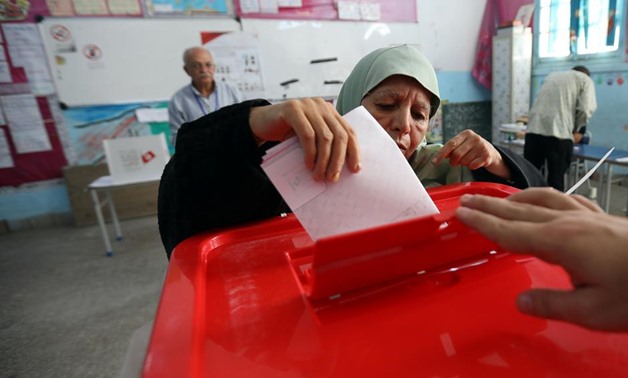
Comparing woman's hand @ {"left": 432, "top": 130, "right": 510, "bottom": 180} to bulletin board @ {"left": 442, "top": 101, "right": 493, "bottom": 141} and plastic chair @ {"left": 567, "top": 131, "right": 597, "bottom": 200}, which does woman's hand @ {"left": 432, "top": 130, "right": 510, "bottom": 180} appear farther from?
bulletin board @ {"left": 442, "top": 101, "right": 493, "bottom": 141}

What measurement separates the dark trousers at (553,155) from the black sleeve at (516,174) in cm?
257

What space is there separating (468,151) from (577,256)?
0.58 meters

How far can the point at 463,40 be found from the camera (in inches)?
198

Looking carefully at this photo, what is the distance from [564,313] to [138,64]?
4.15 m

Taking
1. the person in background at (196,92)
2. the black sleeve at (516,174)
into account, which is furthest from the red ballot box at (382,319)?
the person in background at (196,92)

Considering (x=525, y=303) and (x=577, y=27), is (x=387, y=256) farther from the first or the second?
(x=577, y=27)

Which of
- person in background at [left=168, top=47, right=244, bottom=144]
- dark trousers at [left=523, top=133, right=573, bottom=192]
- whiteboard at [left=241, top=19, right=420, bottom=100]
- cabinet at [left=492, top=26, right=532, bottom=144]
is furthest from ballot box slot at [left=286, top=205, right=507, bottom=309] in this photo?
cabinet at [left=492, top=26, right=532, bottom=144]

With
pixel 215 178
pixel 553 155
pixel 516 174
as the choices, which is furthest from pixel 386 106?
pixel 553 155

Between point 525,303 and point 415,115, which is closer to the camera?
point 525,303

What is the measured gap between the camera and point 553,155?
302 cm

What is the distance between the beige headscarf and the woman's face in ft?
0.07

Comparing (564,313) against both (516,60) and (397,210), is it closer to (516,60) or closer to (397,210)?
(397,210)

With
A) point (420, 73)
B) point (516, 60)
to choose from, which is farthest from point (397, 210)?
point (516, 60)

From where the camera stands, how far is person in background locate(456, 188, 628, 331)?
0.25 m
